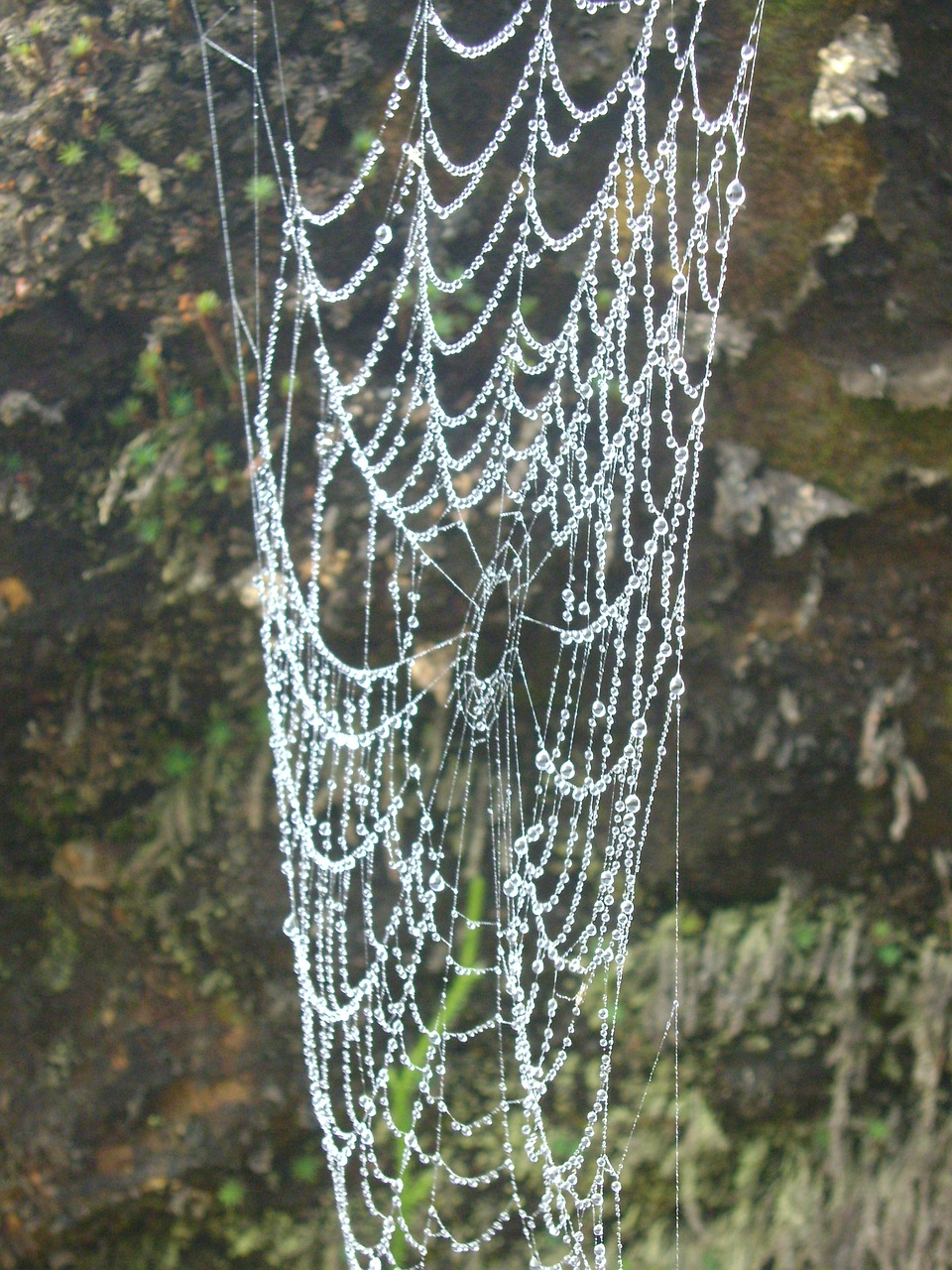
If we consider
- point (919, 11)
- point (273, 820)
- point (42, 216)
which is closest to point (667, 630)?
point (273, 820)

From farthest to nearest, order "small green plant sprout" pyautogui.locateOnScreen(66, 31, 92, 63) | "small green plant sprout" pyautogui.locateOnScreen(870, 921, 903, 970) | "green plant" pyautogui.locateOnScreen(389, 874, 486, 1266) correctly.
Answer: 1. "small green plant sprout" pyautogui.locateOnScreen(870, 921, 903, 970)
2. "green plant" pyautogui.locateOnScreen(389, 874, 486, 1266)
3. "small green plant sprout" pyautogui.locateOnScreen(66, 31, 92, 63)

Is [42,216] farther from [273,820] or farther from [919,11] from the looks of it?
[919,11]

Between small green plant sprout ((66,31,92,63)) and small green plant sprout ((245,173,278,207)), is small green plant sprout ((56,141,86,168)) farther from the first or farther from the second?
small green plant sprout ((245,173,278,207))

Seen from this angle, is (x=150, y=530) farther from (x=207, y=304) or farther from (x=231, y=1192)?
(x=231, y=1192)

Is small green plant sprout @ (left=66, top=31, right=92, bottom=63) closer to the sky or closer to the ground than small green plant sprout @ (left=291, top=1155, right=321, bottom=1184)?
closer to the sky

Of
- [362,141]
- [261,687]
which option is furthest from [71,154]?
[261,687]

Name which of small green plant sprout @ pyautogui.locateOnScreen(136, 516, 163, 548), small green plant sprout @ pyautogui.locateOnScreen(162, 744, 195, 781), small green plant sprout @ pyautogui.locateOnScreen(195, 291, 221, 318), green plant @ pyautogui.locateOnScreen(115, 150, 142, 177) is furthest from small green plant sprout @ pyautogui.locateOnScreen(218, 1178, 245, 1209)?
green plant @ pyautogui.locateOnScreen(115, 150, 142, 177)
